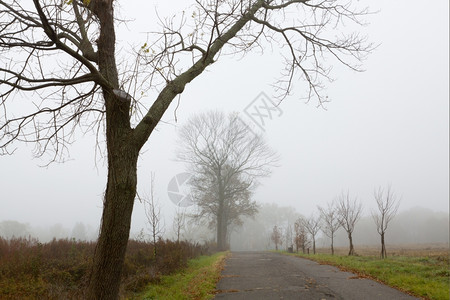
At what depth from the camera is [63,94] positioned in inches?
170

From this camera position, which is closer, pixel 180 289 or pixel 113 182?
pixel 113 182

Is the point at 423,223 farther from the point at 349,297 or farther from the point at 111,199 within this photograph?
the point at 111,199

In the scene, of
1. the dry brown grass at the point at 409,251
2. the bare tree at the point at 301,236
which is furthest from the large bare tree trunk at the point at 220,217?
the dry brown grass at the point at 409,251

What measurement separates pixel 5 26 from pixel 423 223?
77.5 meters

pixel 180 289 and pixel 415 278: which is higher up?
pixel 415 278

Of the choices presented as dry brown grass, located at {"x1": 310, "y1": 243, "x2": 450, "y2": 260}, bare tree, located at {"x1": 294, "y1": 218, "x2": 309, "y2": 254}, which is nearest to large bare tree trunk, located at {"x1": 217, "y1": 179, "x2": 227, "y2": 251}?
bare tree, located at {"x1": 294, "y1": 218, "x2": 309, "y2": 254}

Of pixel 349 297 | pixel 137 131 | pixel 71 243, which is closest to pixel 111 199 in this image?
pixel 137 131

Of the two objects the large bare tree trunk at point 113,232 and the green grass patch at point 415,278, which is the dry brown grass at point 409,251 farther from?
the large bare tree trunk at point 113,232

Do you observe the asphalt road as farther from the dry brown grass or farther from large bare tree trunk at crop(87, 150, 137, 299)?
the dry brown grass

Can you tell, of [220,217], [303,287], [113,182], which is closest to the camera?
[113,182]

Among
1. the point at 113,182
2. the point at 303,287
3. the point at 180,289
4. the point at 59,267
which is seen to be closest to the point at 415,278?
the point at 303,287

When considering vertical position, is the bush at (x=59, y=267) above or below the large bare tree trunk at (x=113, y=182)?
below

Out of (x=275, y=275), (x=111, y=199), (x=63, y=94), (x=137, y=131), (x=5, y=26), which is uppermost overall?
(x=5, y=26)

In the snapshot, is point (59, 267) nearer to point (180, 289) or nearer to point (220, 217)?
point (180, 289)
